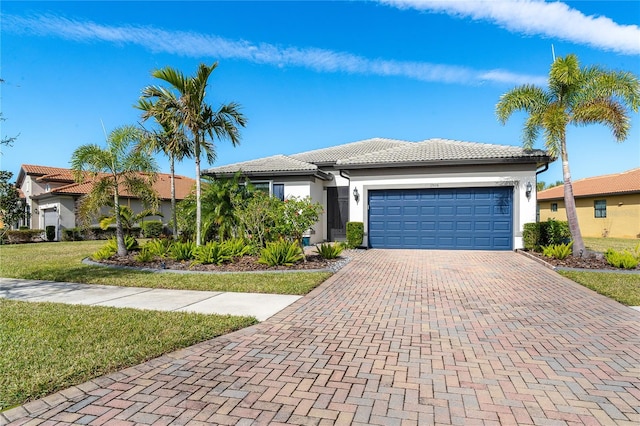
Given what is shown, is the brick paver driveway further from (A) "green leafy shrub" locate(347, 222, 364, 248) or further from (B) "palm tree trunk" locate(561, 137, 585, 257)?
(A) "green leafy shrub" locate(347, 222, 364, 248)

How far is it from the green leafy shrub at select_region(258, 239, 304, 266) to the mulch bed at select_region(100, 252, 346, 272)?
16cm

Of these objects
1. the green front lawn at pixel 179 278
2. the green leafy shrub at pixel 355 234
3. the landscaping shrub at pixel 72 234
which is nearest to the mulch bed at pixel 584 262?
the green leafy shrub at pixel 355 234

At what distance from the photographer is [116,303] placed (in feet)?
20.7

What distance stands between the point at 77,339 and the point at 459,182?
525 inches

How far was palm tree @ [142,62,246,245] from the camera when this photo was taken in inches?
421

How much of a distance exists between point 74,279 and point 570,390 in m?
10.0

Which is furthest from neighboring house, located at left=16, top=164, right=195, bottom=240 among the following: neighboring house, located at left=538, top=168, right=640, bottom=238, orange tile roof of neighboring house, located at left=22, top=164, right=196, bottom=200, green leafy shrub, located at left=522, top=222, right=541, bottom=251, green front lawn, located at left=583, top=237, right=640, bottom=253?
neighboring house, located at left=538, top=168, right=640, bottom=238

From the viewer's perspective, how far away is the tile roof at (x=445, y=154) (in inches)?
531

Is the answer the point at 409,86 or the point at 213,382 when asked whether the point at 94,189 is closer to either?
the point at 213,382

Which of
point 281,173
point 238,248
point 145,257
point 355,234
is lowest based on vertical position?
point 145,257

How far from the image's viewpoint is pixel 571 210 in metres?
10.8

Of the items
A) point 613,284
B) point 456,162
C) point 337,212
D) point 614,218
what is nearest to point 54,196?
point 337,212

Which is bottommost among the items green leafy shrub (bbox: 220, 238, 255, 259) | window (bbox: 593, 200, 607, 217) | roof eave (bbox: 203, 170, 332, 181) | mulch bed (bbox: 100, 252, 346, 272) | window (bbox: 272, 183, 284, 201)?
mulch bed (bbox: 100, 252, 346, 272)

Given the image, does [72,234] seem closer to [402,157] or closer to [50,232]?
[50,232]
